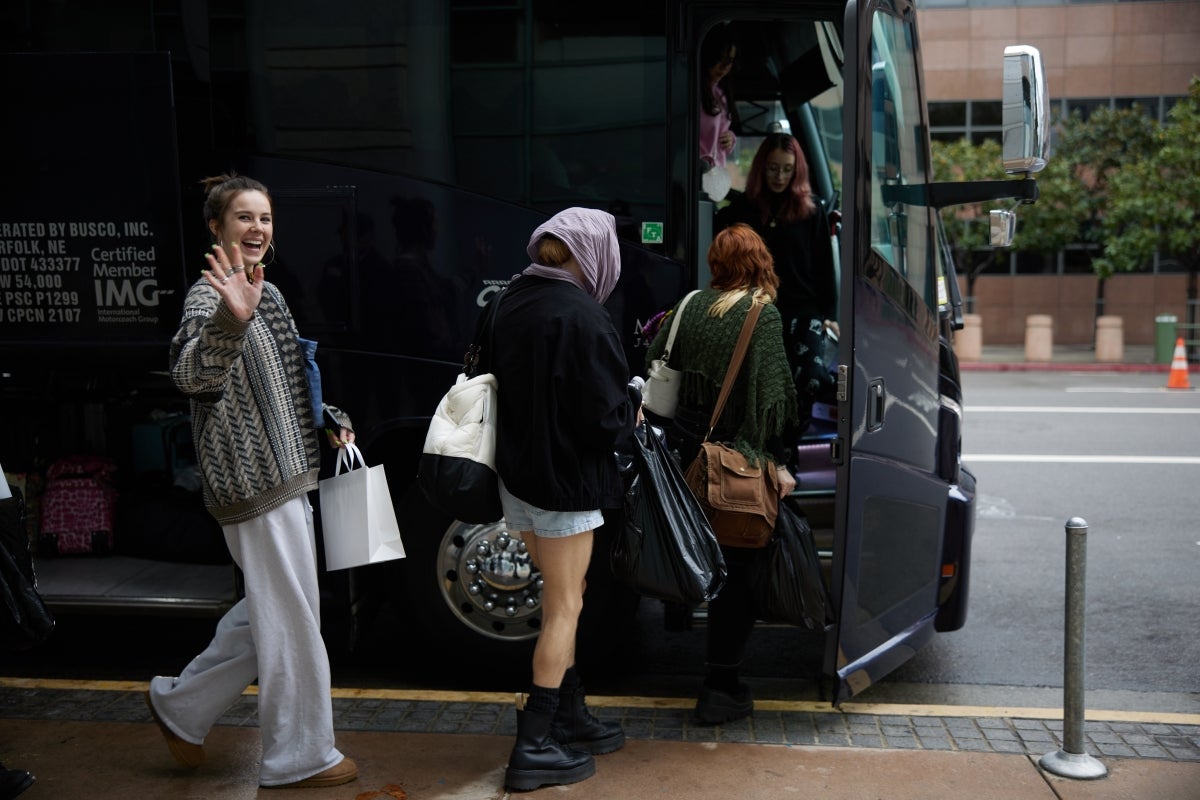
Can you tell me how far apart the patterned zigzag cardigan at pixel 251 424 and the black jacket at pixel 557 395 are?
651 mm

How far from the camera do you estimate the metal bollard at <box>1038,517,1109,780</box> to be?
388 cm

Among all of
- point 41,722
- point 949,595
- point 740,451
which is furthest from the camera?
point 949,595

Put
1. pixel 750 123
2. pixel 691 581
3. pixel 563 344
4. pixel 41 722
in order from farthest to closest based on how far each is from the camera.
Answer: pixel 750 123
pixel 41 722
pixel 691 581
pixel 563 344

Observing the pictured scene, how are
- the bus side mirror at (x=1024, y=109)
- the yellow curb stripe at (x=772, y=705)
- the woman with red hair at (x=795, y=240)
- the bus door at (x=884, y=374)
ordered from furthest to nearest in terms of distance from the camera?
the woman with red hair at (x=795, y=240) → the yellow curb stripe at (x=772, y=705) → the bus side mirror at (x=1024, y=109) → the bus door at (x=884, y=374)

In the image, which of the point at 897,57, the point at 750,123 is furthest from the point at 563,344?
the point at 750,123

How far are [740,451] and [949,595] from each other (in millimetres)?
1291

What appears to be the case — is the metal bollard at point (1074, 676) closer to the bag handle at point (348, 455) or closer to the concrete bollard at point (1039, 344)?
the bag handle at point (348, 455)

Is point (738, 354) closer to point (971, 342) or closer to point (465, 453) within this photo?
point (465, 453)

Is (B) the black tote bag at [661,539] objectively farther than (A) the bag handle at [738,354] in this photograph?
No

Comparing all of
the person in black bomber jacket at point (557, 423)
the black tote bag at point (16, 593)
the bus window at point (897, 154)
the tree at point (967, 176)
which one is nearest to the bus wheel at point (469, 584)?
the person in black bomber jacket at point (557, 423)

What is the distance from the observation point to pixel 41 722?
459 centimetres

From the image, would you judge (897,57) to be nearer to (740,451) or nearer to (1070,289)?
(740,451)

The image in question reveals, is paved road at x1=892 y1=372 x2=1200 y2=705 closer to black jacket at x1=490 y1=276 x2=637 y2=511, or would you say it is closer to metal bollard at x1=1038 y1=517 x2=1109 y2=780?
metal bollard at x1=1038 y1=517 x2=1109 y2=780

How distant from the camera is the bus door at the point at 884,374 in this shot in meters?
4.10
